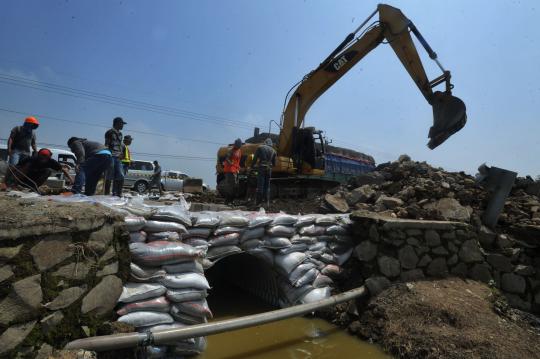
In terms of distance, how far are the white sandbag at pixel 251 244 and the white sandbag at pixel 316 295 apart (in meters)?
0.89

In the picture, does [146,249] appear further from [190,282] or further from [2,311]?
[2,311]

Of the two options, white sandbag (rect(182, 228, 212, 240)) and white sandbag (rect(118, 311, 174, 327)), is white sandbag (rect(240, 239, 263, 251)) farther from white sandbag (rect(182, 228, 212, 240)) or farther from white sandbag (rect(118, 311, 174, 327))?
white sandbag (rect(118, 311, 174, 327))

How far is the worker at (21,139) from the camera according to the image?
18.3ft

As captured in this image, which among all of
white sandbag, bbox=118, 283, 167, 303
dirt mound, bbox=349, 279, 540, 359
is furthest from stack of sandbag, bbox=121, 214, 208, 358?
dirt mound, bbox=349, 279, 540, 359

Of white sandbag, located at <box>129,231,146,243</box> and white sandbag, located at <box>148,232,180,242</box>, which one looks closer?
white sandbag, located at <box>129,231,146,243</box>

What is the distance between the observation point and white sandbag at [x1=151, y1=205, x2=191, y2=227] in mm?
3486

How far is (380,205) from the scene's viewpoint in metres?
6.14

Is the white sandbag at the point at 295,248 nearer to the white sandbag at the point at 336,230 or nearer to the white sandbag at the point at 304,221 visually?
the white sandbag at the point at 304,221

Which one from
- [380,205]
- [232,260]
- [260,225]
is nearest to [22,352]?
[260,225]

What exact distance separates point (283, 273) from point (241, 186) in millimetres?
5027

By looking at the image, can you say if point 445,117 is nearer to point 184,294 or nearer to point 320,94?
point 320,94

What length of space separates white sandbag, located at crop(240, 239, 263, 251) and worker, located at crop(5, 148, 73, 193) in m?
2.60

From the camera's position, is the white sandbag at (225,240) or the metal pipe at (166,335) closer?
the metal pipe at (166,335)

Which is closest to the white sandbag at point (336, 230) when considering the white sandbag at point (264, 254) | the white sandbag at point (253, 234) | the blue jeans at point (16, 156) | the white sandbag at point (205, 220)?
the white sandbag at point (264, 254)
